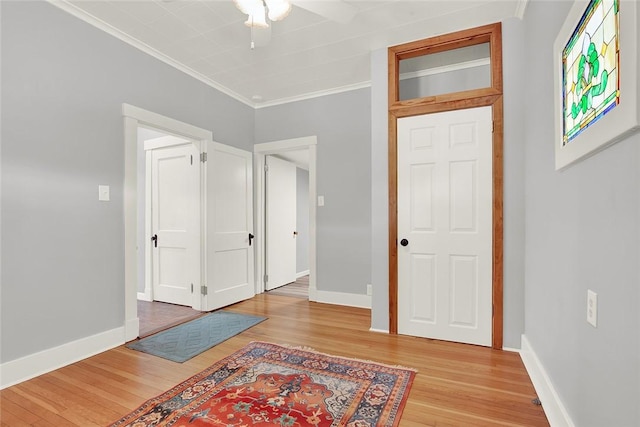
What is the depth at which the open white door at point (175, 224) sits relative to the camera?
388 centimetres

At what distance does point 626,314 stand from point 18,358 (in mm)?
3343

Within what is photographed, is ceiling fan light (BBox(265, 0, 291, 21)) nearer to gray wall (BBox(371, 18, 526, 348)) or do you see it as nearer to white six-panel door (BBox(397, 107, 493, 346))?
white six-panel door (BBox(397, 107, 493, 346))

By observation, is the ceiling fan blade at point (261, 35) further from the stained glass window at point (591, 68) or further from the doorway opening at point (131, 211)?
the stained glass window at point (591, 68)

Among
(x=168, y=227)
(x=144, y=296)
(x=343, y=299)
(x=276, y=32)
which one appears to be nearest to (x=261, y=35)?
(x=276, y=32)

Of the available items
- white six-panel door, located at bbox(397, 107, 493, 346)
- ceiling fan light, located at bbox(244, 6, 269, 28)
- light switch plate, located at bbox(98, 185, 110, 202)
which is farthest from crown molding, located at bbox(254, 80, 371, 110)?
light switch plate, located at bbox(98, 185, 110, 202)

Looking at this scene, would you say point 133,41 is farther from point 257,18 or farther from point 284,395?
point 284,395

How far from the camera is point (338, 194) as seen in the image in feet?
13.7

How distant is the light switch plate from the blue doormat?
131 centimetres

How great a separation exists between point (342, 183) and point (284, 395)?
2715 millimetres

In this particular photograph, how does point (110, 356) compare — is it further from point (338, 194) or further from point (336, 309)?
point (338, 194)

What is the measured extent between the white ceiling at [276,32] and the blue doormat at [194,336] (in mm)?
2521

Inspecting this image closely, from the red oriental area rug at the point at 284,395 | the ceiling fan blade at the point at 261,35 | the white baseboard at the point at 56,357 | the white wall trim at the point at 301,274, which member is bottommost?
the white wall trim at the point at 301,274

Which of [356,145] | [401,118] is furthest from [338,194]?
[401,118]

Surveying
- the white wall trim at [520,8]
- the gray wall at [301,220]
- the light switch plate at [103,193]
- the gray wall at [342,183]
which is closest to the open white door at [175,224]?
the light switch plate at [103,193]
